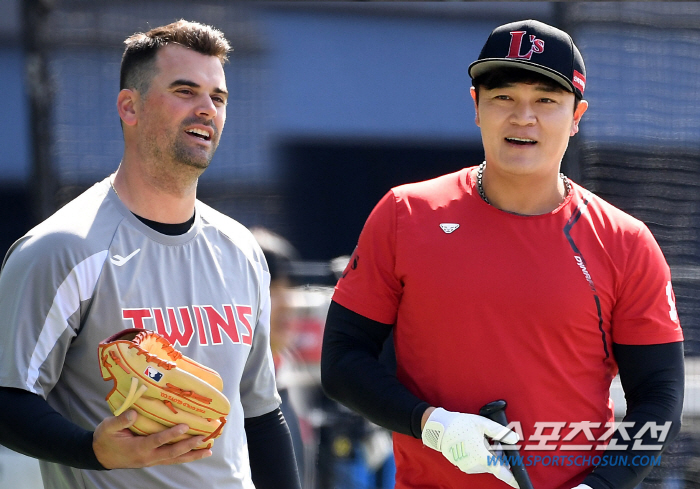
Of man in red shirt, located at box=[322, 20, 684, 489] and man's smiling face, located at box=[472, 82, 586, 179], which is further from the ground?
man's smiling face, located at box=[472, 82, 586, 179]

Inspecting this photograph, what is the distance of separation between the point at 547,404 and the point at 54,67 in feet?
9.30

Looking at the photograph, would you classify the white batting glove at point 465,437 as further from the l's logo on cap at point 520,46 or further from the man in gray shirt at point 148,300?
the l's logo on cap at point 520,46

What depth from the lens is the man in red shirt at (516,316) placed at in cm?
181

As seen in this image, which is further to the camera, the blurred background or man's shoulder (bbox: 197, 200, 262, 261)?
the blurred background

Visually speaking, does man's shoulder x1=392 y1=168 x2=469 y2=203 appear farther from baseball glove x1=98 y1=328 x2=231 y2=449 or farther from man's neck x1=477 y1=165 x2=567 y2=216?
baseball glove x1=98 y1=328 x2=231 y2=449

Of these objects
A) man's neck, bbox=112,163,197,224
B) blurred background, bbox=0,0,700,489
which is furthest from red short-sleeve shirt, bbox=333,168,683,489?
blurred background, bbox=0,0,700,489

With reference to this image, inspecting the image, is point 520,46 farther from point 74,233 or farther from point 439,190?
point 74,233

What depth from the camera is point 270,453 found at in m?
2.22

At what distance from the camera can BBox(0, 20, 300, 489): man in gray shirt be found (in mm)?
1741

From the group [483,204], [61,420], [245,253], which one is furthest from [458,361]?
[61,420]

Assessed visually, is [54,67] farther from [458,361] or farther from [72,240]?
[458,361]

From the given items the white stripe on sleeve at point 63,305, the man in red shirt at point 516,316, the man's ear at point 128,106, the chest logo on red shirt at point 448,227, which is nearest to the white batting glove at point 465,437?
the man in red shirt at point 516,316

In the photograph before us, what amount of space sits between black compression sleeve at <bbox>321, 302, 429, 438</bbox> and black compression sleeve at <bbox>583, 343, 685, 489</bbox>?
41 cm

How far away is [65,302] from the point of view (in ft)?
5.91
